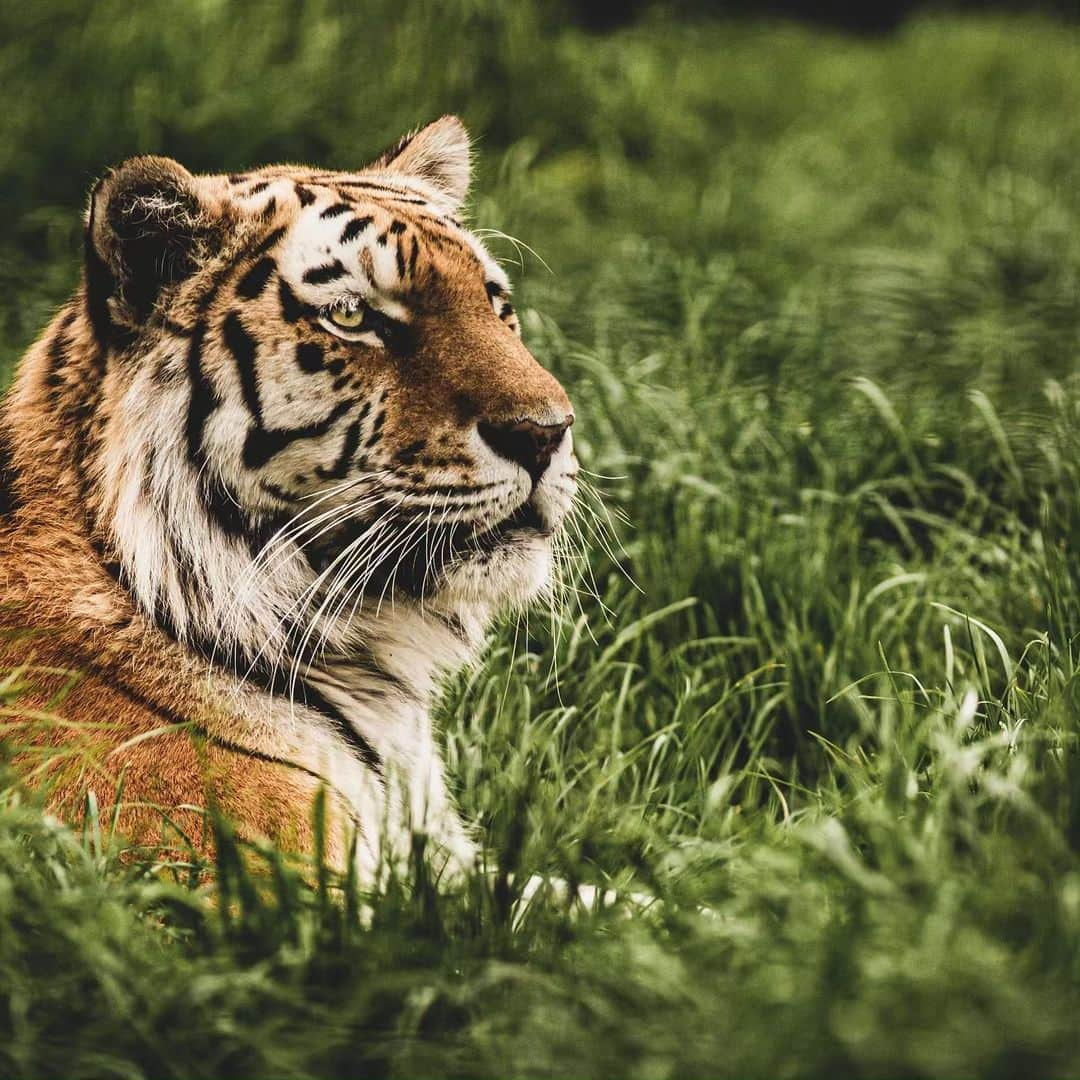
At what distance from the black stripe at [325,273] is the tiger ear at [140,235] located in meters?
0.19

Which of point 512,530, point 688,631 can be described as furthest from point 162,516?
point 688,631

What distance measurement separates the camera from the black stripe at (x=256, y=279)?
8.43 ft

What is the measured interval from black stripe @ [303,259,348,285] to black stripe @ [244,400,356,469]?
9.0 inches

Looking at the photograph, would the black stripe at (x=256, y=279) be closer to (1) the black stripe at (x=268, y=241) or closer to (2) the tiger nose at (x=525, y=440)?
(1) the black stripe at (x=268, y=241)

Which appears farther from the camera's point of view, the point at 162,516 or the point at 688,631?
the point at 688,631

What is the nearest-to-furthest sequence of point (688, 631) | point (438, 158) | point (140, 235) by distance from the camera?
point (140, 235) < point (438, 158) < point (688, 631)

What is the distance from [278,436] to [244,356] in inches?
6.0

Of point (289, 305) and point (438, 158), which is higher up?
point (438, 158)

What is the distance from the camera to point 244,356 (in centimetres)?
254

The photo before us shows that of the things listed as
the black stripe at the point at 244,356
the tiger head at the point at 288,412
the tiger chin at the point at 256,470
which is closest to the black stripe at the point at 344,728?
the tiger chin at the point at 256,470

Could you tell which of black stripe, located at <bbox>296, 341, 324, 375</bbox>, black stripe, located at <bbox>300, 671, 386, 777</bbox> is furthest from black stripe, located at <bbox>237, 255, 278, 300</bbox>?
black stripe, located at <bbox>300, 671, 386, 777</bbox>

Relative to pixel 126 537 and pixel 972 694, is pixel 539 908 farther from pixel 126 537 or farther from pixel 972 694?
pixel 126 537

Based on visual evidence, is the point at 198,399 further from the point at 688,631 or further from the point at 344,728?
the point at 688,631

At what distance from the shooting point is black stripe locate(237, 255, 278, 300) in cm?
257
